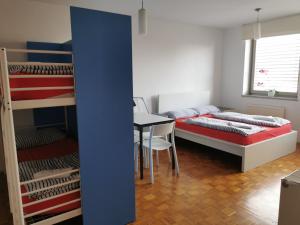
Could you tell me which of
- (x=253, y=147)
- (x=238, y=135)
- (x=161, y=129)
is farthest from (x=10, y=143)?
(x=253, y=147)

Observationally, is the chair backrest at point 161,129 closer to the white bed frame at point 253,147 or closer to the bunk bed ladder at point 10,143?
the white bed frame at point 253,147

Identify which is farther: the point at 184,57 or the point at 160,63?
the point at 184,57

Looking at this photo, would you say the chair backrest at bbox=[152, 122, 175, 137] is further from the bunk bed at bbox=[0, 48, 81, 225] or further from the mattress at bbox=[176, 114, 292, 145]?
the bunk bed at bbox=[0, 48, 81, 225]

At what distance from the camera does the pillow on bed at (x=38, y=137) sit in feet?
9.25

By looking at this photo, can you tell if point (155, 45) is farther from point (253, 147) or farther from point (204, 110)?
point (253, 147)

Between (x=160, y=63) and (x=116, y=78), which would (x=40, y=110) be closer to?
(x=116, y=78)

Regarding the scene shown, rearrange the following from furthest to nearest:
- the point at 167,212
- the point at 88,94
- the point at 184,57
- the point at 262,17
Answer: the point at 184,57, the point at 262,17, the point at 167,212, the point at 88,94

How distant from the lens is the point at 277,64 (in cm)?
480

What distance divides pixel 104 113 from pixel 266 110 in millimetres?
4041

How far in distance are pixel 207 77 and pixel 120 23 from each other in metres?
3.86

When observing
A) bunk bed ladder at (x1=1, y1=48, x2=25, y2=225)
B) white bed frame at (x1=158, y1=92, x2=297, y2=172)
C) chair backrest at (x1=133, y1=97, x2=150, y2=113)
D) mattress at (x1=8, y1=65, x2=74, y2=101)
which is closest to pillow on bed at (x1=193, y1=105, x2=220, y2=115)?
white bed frame at (x1=158, y1=92, x2=297, y2=172)

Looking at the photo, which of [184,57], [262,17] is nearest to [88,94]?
[184,57]

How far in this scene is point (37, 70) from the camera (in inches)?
72.6

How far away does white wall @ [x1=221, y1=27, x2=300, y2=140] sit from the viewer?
17.0 feet
